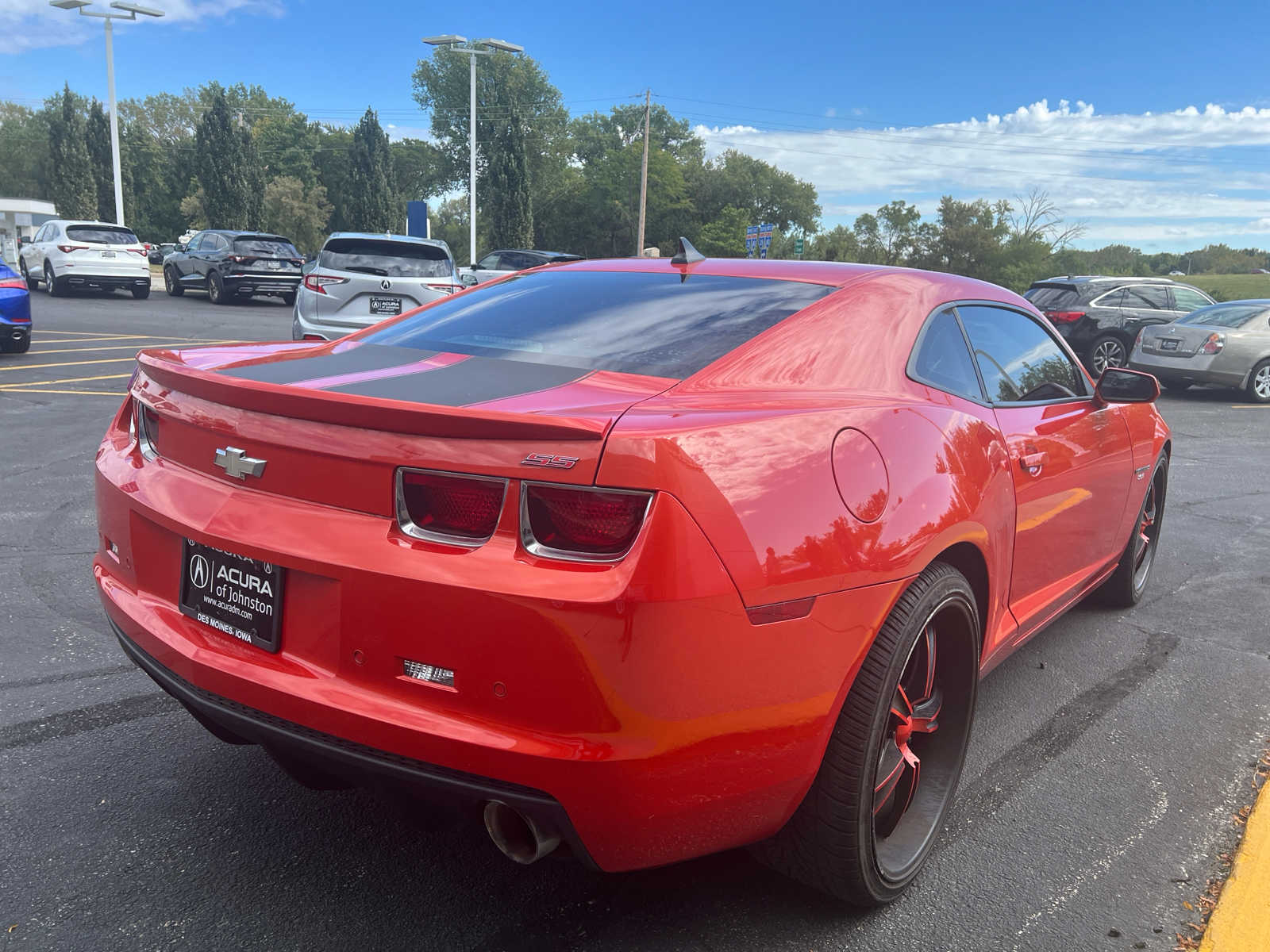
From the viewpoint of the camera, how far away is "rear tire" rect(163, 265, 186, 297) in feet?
77.1

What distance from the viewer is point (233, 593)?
2037 mm

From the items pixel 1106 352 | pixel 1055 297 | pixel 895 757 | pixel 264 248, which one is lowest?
pixel 895 757

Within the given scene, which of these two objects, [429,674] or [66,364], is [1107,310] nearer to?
[66,364]

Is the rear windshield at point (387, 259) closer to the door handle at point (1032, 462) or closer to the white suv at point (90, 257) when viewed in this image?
the door handle at point (1032, 462)

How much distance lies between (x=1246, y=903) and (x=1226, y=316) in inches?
548

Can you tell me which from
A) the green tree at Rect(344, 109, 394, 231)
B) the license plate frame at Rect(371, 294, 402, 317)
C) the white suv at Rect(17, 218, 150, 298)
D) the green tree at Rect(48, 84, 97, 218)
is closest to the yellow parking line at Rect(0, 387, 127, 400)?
the license plate frame at Rect(371, 294, 402, 317)

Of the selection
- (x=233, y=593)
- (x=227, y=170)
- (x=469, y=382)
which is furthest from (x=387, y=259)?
(x=227, y=170)

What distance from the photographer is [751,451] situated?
1.88m

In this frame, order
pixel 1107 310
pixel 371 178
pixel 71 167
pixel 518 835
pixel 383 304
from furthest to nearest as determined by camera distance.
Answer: pixel 71 167 → pixel 371 178 → pixel 1107 310 → pixel 383 304 → pixel 518 835

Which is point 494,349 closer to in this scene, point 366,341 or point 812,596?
point 366,341

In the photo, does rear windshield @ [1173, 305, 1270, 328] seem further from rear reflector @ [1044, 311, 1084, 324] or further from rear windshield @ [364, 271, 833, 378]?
rear windshield @ [364, 271, 833, 378]

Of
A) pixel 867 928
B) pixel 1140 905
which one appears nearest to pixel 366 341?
pixel 867 928

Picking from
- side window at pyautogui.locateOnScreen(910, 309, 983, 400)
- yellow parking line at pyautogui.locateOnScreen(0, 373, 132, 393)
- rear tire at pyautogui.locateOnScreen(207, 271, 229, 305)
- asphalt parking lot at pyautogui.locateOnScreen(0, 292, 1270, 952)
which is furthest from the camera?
rear tire at pyautogui.locateOnScreen(207, 271, 229, 305)

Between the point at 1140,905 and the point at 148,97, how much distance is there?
337 ft
